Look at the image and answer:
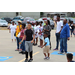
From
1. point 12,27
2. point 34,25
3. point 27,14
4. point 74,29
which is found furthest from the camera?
point 27,14

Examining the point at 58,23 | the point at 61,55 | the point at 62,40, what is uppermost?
the point at 58,23

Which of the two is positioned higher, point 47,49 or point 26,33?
point 26,33

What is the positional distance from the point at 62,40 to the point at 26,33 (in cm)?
242

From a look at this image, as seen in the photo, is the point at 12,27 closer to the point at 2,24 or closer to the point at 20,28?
the point at 20,28

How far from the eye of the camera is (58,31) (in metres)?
10.6

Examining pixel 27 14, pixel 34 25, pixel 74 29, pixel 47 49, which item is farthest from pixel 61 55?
pixel 27 14

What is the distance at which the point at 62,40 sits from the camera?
985cm

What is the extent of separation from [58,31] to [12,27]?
202 inches

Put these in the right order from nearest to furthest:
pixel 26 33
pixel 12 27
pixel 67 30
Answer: pixel 26 33
pixel 67 30
pixel 12 27

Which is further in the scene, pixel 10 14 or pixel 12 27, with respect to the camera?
pixel 10 14

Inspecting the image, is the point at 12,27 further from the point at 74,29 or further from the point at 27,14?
the point at 27,14

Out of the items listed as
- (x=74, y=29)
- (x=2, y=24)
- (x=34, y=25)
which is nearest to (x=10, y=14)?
(x=2, y=24)

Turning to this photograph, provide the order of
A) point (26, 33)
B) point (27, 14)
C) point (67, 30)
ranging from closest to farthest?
point (26, 33)
point (67, 30)
point (27, 14)

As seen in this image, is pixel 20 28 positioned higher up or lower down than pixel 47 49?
higher up
